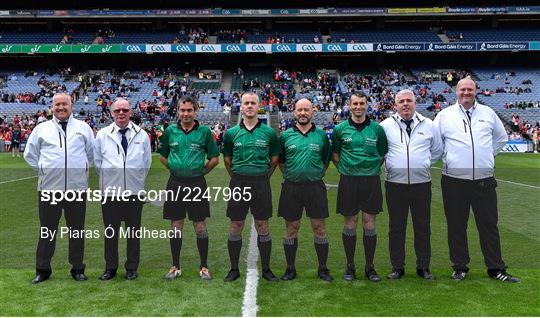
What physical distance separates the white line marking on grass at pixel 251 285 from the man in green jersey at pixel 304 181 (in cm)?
39

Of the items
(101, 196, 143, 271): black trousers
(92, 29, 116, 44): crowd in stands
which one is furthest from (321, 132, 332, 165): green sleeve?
(92, 29, 116, 44): crowd in stands

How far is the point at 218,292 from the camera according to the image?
4773 mm

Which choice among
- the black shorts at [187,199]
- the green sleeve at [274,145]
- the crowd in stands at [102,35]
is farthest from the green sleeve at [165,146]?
the crowd in stands at [102,35]

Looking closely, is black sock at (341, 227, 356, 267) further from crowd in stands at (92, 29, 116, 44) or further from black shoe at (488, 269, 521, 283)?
crowd in stands at (92, 29, 116, 44)

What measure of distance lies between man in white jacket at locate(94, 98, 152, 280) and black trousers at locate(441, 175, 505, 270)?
3.59m

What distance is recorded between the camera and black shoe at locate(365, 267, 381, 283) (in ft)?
16.9

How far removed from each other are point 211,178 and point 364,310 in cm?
1123

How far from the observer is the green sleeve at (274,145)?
5219 millimetres

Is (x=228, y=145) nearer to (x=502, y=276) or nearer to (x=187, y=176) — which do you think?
(x=187, y=176)

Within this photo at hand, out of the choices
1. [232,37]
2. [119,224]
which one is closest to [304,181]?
[119,224]

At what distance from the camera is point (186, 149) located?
5180mm

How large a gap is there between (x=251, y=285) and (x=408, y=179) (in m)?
2.10

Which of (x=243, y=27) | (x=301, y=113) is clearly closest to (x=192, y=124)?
(x=301, y=113)

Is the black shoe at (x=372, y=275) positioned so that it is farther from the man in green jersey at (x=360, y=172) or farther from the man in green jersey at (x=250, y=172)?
the man in green jersey at (x=250, y=172)
